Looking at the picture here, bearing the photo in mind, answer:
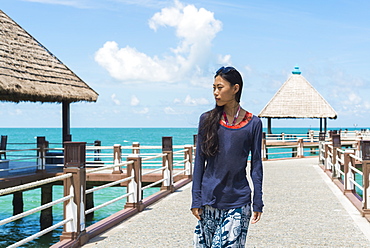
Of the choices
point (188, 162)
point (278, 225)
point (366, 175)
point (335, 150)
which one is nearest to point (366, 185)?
point (366, 175)

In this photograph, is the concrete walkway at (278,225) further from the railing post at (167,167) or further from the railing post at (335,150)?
the railing post at (335,150)

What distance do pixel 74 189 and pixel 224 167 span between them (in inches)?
129

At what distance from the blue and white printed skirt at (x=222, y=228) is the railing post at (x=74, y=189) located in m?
3.01

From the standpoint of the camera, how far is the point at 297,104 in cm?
3978

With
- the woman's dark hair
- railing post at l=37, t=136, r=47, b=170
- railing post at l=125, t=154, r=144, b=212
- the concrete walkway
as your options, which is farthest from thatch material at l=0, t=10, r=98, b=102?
the woman's dark hair

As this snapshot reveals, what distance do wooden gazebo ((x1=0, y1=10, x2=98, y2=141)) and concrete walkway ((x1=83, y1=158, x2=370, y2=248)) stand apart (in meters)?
5.54

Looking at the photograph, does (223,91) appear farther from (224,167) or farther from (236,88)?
(224,167)

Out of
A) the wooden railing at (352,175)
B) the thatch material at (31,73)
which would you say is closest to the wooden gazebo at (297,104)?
the wooden railing at (352,175)

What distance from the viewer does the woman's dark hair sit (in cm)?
356

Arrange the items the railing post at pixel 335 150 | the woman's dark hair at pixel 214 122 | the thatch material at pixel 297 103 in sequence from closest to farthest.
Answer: the woman's dark hair at pixel 214 122, the railing post at pixel 335 150, the thatch material at pixel 297 103

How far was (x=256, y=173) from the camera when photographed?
3.73m

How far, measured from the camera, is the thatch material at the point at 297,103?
3934cm

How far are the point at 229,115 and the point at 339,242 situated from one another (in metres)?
3.82

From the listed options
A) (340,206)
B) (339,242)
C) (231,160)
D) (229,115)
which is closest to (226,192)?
(231,160)
